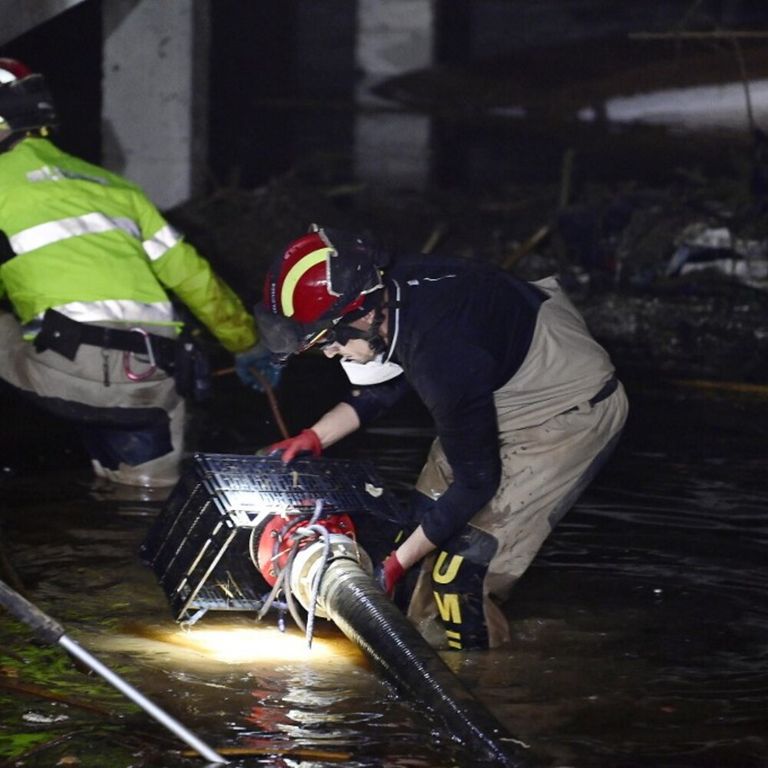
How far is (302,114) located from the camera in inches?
703

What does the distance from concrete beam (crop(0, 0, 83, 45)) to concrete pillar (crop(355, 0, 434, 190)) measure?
312 inches

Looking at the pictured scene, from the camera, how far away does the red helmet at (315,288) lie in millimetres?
4859

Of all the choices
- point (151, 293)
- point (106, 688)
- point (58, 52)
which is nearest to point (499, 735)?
point (106, 688)

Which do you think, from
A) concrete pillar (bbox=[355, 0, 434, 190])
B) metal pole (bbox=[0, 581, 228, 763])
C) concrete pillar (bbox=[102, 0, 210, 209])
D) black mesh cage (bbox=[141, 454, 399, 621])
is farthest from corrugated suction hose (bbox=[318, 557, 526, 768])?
concrete pillar (bbox=[355, 0, 434, 190])

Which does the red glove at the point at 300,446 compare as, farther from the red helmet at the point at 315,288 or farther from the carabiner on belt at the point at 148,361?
the carabiner on belt at the point at 148,361

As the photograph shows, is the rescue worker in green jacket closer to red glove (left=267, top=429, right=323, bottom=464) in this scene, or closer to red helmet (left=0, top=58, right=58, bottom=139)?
red helmet (left=0, top=58, right=58, bottom=139)

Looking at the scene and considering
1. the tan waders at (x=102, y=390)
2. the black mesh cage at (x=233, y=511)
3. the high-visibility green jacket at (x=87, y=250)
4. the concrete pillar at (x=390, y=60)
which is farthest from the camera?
the concrete pillar at (x=390, y=60)

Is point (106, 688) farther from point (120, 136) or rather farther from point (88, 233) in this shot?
point (120, 136)

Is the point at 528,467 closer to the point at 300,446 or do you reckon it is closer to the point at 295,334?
the point at 300,446

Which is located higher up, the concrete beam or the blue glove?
the concrete beam

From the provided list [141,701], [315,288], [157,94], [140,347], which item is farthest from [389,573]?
[157,94]

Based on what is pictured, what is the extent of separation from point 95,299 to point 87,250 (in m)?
0.22

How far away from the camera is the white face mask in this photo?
17.6 feet

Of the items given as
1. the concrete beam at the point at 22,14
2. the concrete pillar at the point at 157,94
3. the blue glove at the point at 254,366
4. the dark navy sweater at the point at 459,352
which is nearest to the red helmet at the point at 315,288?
the dark navy sweater at the point at 459,352
